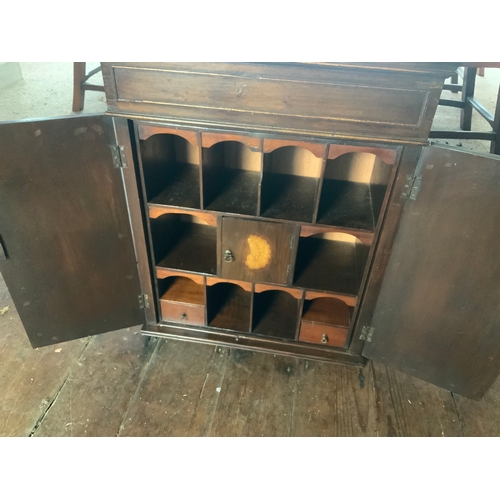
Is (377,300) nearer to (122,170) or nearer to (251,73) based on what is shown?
(251,73)

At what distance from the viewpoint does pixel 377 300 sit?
148cm

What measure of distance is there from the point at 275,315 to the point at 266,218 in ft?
1.99

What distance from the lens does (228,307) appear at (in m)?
1.86

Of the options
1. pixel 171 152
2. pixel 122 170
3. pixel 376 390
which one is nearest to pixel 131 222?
pixel 122 170

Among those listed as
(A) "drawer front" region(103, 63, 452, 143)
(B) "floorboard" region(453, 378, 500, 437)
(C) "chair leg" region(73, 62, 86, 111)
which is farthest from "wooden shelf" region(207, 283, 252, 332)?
Result: (C) "chair leg" region(73, 62, 86, 111)

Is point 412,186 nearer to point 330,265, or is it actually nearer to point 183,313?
point 330,265

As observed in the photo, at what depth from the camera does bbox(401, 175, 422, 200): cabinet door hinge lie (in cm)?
118


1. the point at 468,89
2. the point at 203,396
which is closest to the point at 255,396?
the point at 203,396

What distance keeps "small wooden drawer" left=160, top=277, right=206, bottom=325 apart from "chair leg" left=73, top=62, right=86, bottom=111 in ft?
4.86

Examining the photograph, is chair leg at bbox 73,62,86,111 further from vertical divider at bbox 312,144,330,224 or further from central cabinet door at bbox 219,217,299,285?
vertical divider at bbox 312,144,330,224

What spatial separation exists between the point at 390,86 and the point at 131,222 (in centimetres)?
96

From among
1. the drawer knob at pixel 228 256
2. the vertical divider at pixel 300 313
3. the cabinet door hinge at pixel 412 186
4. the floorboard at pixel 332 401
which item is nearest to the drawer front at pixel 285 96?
the cabinet door hinge at pixel 412 186

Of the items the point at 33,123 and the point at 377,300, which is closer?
the point at 33,123

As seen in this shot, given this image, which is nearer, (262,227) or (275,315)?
(262,227)
